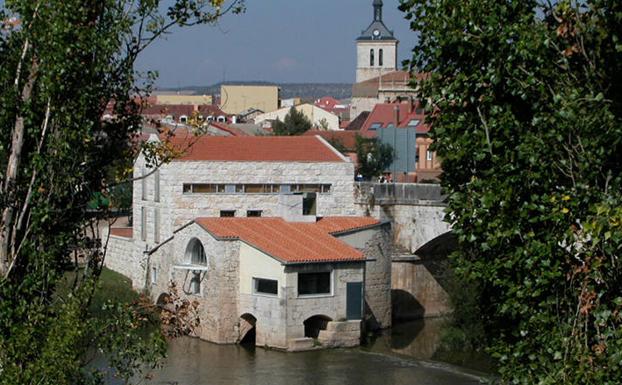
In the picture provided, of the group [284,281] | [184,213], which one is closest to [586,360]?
[284,281]

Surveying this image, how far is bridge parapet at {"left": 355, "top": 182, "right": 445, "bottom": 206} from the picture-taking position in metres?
34.8

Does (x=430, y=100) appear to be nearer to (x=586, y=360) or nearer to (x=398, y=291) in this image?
(x=586, y=360)

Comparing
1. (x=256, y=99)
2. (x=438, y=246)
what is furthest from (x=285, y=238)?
(x=256, y=99)

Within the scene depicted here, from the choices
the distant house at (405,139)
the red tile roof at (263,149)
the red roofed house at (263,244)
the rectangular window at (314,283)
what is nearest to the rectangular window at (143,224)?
the red roofed house at (263,244)

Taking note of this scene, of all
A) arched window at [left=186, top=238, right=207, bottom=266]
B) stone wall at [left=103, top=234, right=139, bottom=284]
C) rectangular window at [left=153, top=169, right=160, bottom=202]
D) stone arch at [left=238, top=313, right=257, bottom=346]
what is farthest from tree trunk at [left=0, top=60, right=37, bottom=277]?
stone wall at [left=103, top=234, right=139, bottom=284]

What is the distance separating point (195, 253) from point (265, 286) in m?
2.58

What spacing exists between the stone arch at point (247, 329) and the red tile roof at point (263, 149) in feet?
18.3

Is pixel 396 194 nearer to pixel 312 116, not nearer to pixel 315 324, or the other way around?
pixel 315 324

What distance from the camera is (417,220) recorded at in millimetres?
34938

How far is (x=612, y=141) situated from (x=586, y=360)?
1352mm

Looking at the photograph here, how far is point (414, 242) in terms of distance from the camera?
34.9 meters

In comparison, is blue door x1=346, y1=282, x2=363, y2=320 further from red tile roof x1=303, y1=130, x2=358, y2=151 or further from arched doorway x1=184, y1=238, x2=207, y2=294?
red tile roof x1=303, y1=130, x2=358, y2=151

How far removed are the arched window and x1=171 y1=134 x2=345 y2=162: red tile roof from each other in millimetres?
3573

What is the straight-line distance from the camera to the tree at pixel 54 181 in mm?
9414
